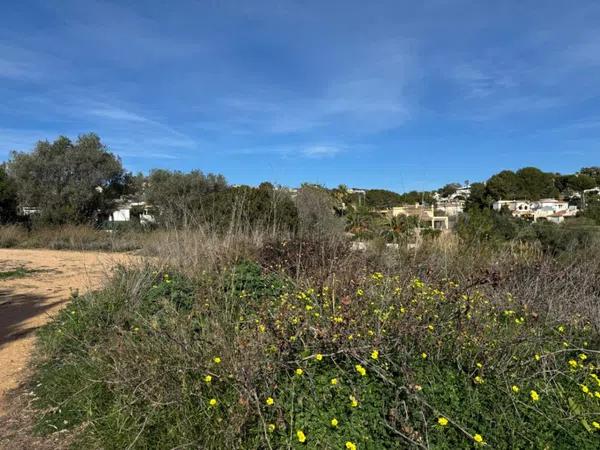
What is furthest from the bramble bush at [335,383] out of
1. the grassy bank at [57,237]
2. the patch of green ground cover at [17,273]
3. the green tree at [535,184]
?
the green tree at [535,184]

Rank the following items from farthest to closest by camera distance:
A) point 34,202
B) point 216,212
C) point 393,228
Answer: point 34,202 → point 216,212 → point 393,228

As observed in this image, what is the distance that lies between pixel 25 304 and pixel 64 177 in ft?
50.7

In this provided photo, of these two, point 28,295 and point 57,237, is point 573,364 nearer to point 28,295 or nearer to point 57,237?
point 28,295

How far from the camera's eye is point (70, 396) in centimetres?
288

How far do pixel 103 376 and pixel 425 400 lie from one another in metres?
1.96

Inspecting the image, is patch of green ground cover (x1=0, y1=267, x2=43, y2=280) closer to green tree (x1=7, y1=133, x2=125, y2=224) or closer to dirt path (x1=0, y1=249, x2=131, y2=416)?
dirt path (x1=0, y1=249, x2=131, y2=416)

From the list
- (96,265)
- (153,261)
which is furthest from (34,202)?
(153,261)

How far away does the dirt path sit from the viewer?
12.6 feet

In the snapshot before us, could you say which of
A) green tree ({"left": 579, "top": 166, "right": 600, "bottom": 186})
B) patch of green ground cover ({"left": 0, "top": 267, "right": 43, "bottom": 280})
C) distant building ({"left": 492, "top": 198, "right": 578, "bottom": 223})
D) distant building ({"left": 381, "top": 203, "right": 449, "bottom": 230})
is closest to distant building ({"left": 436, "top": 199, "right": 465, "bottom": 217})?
distant building ({"left": 381, "top": 203, "right": 449, "bottom": 230})

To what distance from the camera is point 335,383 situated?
2244mm

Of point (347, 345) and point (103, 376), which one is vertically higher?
point (347, 345)

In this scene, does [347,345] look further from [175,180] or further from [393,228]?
[175,180]

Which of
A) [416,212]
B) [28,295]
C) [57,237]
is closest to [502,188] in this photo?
[416,212]

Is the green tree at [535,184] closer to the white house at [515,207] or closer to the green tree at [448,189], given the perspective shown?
the white house at [515,207]
